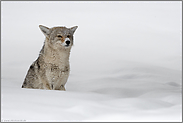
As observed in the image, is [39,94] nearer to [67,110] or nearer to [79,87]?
[67,110]

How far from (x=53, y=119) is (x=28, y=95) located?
1171 millimetres

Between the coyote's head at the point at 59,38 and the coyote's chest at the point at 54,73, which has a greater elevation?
the coyote's head at the point at 59,38

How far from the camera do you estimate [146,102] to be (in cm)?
501

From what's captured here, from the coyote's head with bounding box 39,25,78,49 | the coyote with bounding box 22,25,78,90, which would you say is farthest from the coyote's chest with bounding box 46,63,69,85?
the coyote's head with bounding box 39,25,78,49

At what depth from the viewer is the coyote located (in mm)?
7352

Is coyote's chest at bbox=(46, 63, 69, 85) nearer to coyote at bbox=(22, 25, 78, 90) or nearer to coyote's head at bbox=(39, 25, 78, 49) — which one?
coyote at bbox=(22, 25, 78, 90)

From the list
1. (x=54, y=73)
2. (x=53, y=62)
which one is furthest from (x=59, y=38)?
(x=54, y=73)

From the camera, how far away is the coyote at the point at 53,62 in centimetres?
735

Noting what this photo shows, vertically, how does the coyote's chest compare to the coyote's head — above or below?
below

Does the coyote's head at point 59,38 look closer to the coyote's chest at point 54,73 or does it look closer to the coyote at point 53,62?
the coyote at point 53,62

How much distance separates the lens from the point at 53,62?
741cm

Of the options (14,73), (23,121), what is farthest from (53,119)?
(14,73)

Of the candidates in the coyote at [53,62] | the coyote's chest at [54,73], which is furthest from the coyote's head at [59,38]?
the coyote's chest at [54,73]

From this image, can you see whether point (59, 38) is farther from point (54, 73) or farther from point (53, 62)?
point (54, 73)
